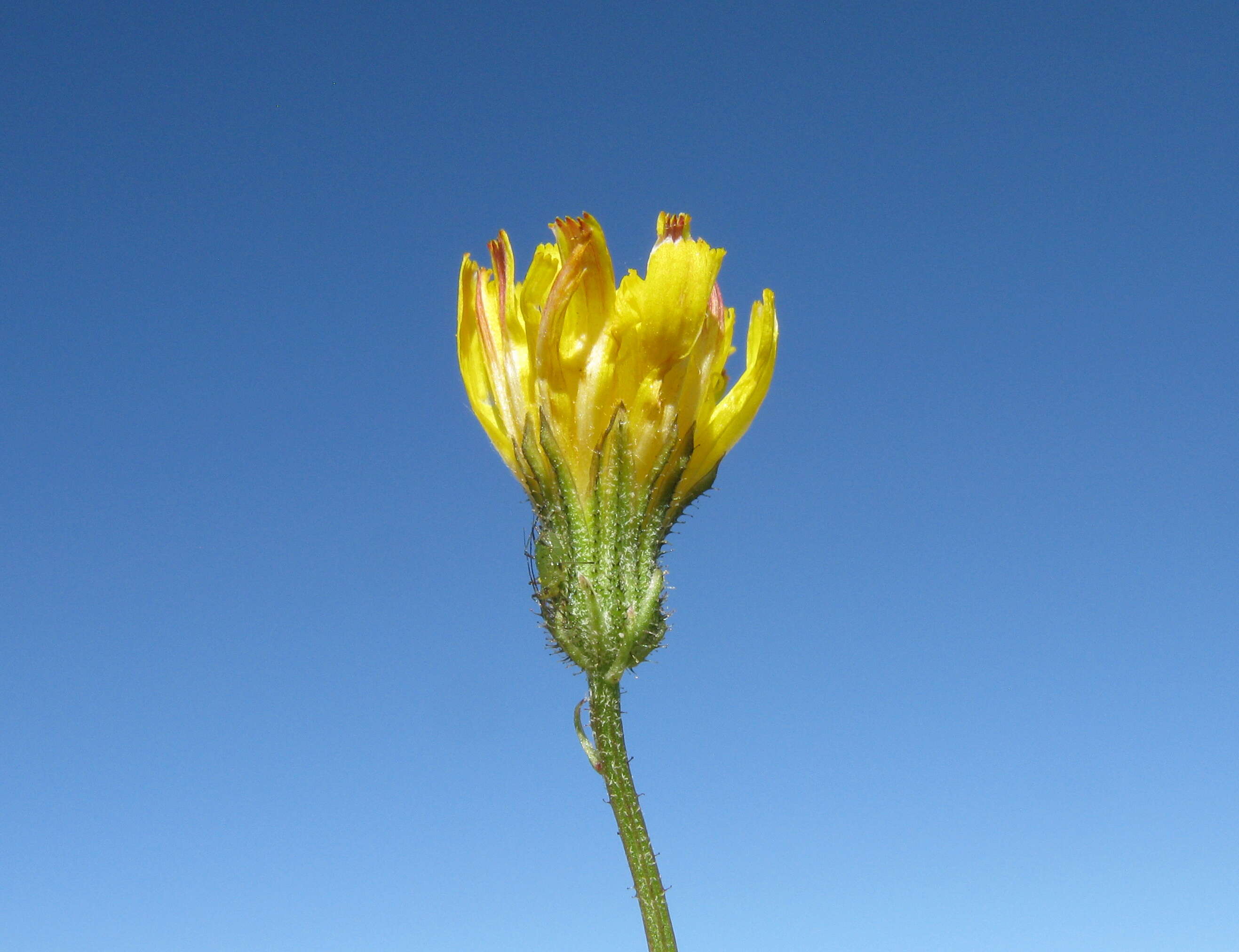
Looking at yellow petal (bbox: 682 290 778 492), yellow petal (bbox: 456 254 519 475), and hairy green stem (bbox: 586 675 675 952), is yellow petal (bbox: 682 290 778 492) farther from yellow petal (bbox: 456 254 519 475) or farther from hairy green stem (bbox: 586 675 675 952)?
hairy green stem (bbox: 586 675 675 952)

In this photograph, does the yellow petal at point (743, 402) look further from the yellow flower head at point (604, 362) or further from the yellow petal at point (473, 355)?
the yellow petal at point (473, 355)

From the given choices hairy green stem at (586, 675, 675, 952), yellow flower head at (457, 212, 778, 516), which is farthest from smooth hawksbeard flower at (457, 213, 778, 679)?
hairy green stem at (586, 675, 675, 952)

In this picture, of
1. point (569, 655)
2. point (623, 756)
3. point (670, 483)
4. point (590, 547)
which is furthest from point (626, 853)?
point (670, 483)

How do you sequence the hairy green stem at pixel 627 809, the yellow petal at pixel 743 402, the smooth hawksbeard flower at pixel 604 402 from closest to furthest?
the hairy green stem at pixel 627 809 → the smooth hawksbeard flower at pixel 604 402 → the yellow petal at pixel 743 402

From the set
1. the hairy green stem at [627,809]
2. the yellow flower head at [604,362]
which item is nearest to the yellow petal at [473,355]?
the yellow flower head at [604,362]

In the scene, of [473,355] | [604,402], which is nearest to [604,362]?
[604,402]

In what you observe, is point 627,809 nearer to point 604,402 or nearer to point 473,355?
point 604,402
